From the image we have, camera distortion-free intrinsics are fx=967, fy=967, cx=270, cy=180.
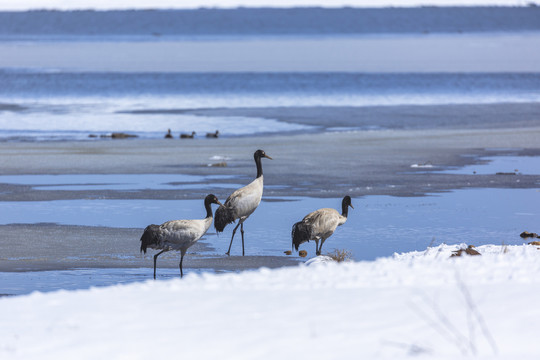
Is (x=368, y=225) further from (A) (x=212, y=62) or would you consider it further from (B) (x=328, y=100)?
(A) (x=212, y=62)

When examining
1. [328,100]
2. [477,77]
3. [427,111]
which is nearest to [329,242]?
[427,111]

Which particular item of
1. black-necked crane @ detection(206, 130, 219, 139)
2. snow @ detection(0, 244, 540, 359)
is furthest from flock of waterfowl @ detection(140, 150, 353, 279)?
black-necked crane @ detection(206, 130, 219, 139)

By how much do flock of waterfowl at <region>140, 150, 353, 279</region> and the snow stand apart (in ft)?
8.99

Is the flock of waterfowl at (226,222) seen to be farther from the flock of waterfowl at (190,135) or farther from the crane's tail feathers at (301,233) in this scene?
the flock of waterfowl at (190,135)

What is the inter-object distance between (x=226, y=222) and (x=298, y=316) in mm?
6417

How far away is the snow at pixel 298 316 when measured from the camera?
5.64 meters

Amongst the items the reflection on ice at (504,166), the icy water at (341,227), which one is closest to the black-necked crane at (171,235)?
the icy water at (341,227)

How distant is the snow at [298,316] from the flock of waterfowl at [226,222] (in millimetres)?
2741

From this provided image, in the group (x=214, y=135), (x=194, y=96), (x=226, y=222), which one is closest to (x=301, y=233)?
(x=226, y=222)

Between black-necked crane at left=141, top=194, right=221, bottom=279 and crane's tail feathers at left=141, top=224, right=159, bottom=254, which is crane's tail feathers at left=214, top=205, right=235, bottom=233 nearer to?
black-necked crane at left=141, top=194, right=221, bottom=279

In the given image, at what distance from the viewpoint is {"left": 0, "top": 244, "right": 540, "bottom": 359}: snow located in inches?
222

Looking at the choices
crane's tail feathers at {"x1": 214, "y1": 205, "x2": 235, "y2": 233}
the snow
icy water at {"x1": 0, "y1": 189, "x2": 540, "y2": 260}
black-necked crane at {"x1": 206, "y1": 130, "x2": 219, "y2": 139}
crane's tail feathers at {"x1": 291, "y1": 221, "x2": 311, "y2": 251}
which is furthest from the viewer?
black-necked crane at {"x1": 206, "y1": 130, "x2": 219, "y2": 139}

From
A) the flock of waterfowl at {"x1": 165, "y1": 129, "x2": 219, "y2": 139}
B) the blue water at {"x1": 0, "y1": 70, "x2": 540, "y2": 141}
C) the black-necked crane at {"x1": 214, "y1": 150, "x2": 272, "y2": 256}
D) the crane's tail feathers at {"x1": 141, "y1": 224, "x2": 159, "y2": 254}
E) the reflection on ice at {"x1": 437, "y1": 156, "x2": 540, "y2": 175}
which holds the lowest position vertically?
the crane's tail feathers at {"x1": 141, "y1": 224, "x2": 159, "y2": 254}

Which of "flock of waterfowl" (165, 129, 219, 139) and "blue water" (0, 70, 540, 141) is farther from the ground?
"blue water" (0, 70, 540, 141)
